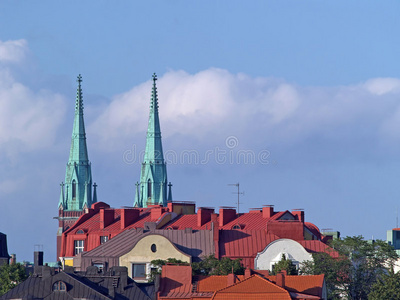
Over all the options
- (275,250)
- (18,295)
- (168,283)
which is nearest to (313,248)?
(275,250)

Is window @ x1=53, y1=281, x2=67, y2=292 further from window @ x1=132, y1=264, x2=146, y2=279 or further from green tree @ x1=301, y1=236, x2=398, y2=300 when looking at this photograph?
green tree @ x1=301, y1=236, x2=398, y2=300

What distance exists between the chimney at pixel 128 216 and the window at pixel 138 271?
2127 cm

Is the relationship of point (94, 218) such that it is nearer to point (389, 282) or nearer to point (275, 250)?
point (275, 250)

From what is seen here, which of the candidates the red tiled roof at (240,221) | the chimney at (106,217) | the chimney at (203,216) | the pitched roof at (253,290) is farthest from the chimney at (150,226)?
the pitched roof at (253,290)

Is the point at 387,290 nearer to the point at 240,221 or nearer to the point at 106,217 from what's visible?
the point at 240,221

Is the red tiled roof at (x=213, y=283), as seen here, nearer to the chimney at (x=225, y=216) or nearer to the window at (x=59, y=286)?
the window at (x=59, y=286)

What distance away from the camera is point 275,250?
12181cm

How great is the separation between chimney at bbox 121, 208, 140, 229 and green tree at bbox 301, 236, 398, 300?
30.0 m

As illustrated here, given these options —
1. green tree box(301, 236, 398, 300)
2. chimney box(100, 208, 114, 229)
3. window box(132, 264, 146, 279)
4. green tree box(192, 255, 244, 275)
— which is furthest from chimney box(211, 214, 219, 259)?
chimney box(100, 208, 114, 229)

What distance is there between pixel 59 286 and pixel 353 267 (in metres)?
27.3

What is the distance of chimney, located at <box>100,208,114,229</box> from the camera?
475ft

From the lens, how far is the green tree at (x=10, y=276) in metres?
118

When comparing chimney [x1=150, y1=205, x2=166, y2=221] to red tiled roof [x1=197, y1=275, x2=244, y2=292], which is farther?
chimney [x1=150, y1=205, x2=166, y2=221]

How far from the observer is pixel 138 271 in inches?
4739
